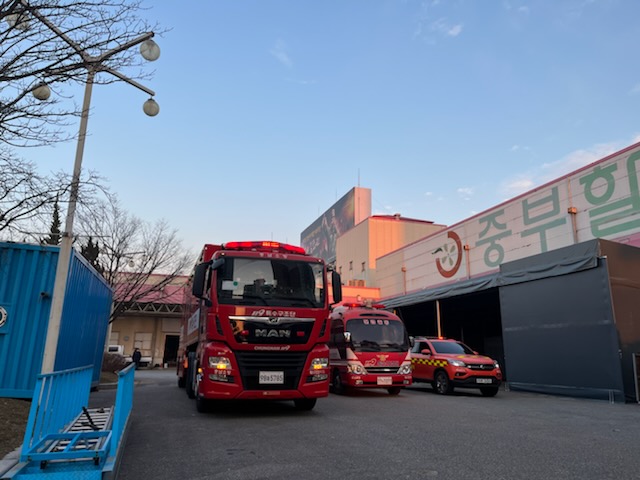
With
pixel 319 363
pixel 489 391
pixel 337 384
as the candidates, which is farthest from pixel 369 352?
pixel 319 363

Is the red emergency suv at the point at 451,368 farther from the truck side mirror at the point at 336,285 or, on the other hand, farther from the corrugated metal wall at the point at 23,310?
the corrugated metal wall at the point at 23,310

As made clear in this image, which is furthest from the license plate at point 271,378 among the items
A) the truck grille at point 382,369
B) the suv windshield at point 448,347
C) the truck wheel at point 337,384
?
the suv windshield at point 448,347

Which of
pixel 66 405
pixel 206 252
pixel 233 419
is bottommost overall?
pixel 233 419

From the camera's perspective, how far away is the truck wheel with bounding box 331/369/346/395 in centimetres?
1373

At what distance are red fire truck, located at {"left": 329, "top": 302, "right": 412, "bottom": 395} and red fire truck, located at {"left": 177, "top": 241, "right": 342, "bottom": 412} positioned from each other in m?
4.16

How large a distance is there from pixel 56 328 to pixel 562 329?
533 inches

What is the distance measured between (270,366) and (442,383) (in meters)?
8.03

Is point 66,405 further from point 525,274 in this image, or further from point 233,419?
point 525,274

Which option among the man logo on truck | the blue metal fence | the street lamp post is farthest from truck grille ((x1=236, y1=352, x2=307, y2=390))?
the street lamp post

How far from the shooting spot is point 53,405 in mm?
4793

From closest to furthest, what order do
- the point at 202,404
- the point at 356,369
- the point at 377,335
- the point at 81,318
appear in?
the point at 202,404, the point at 81,318, the point at 356,369, the point at 377,335

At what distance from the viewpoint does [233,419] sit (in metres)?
8.26

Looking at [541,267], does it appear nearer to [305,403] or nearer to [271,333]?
[305,403]

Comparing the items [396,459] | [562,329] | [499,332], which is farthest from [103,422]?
[499,332]
